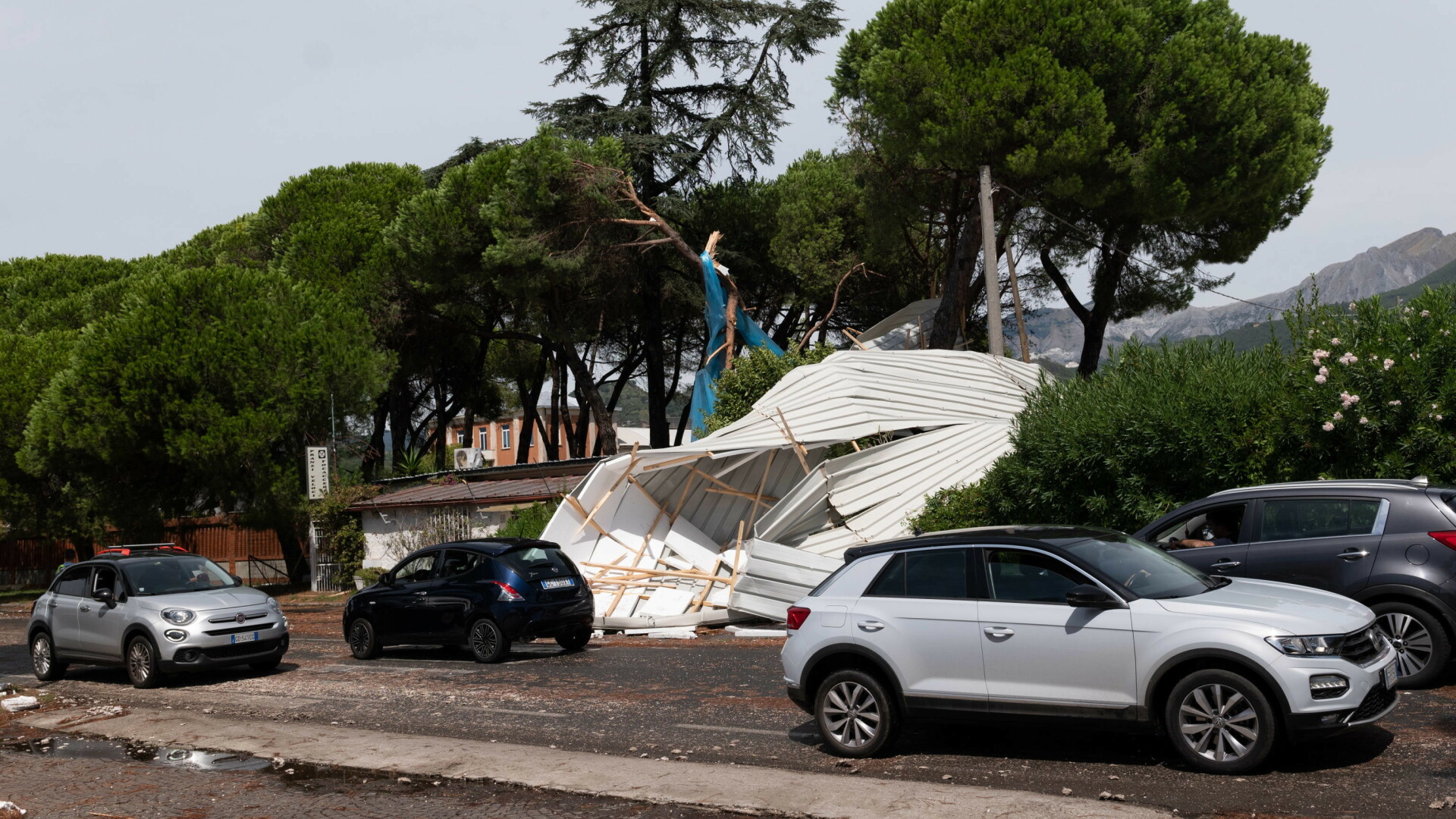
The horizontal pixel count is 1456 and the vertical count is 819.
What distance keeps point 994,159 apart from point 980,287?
29.9 feet

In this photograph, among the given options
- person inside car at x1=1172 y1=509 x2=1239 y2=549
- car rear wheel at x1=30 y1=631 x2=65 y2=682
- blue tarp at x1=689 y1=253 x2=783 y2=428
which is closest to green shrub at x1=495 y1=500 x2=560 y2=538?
blue tarp at x1=689 y1=253 x2=783 y2=428

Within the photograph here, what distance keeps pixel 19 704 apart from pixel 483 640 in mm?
5334

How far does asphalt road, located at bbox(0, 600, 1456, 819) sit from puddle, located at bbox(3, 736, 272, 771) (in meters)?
1.44

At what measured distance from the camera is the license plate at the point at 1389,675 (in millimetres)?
6965

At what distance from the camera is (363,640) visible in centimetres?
1647

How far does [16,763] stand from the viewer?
31.5ft

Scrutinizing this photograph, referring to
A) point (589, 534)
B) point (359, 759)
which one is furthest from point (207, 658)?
point (589, 534)

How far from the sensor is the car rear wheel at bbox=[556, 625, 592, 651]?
15883 millimetres

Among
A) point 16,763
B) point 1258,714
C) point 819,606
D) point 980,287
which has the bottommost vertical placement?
point 16,763

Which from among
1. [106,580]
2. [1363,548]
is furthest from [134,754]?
[1363,548]

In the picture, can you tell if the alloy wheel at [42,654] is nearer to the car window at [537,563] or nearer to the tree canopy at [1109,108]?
the car window at [537,563]

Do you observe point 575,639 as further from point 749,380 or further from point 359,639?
point 749,380

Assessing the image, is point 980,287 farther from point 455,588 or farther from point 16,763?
point 16,763

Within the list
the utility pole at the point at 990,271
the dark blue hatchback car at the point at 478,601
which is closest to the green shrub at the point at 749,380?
the utility pole at the point at 990,271
